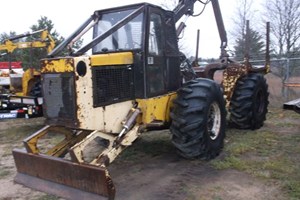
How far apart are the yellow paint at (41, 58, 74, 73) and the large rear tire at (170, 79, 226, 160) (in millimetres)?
2001

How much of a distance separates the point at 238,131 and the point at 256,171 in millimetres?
3043

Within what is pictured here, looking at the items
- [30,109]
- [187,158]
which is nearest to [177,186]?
[187,158]

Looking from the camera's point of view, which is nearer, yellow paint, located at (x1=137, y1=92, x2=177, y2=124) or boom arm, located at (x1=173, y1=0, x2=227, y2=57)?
yellow paint, located at (x1=137, y1=92, x2=177, y2=124)

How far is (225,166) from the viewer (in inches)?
242

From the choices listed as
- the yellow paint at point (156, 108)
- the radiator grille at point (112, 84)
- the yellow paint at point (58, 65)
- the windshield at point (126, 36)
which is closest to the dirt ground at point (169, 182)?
the yellow paint at point (156, 108)

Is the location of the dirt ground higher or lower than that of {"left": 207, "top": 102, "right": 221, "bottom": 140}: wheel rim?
lower

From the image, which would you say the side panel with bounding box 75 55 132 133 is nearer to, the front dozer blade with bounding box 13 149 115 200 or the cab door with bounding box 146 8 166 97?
the front dozer blade with bounding box 13 149 115 200

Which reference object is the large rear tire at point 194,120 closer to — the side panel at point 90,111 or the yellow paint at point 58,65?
the side panel at point 90,111

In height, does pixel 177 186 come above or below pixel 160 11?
below

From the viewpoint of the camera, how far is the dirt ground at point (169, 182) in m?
5.04

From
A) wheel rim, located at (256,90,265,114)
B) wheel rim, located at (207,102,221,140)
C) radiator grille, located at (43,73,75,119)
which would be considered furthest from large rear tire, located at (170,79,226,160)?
wheel rim, located at (256,90,265,114)

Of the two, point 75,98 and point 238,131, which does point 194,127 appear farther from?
point 238,131

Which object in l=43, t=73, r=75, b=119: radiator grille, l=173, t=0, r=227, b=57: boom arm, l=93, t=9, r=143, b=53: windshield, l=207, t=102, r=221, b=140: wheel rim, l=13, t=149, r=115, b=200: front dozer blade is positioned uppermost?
l=173, t=0, r=227, b=57: boom arm

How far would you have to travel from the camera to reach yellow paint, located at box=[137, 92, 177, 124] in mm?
5801
